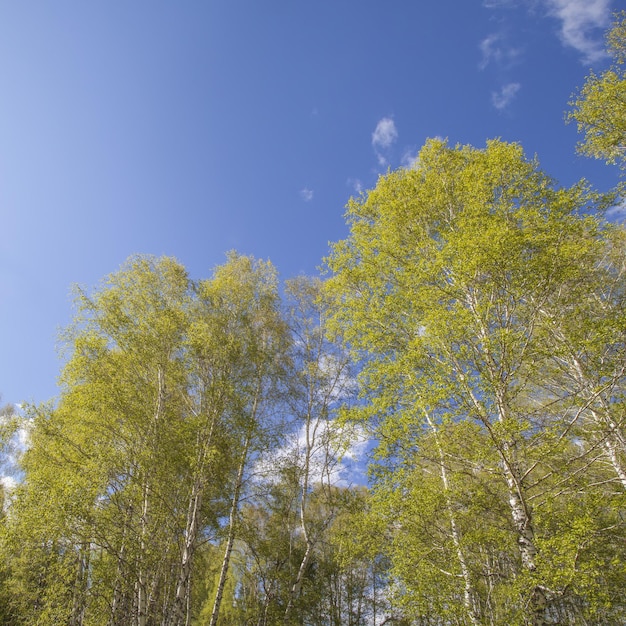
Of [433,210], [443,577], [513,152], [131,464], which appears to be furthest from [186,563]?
[513,152]

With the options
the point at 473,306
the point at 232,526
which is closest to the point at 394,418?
the point at 473,306

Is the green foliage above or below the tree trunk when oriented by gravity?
above

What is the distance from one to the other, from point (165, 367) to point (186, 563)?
4.51 m

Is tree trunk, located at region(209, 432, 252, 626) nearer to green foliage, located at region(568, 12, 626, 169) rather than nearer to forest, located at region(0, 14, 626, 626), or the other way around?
forest, located at region(0, 14, 626, 626)

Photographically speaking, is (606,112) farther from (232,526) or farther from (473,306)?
(232,526)

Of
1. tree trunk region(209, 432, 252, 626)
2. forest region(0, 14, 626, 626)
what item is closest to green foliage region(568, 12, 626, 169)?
forest region(0, 14, 626, 626)

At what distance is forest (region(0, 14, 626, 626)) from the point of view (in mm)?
5734

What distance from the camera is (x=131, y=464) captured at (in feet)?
28.7

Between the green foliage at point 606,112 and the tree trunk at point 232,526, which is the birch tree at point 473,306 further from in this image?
the tree trunk at point 232,526

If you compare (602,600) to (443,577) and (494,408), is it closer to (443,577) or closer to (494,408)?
(443,577)

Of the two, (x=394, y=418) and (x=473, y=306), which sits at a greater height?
(x=473, y=306)

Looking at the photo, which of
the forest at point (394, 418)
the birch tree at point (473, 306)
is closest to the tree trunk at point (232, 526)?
the forest at point (394, 418)

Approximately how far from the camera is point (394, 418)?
6.22 metres

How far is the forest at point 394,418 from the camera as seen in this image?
5.73 meters
